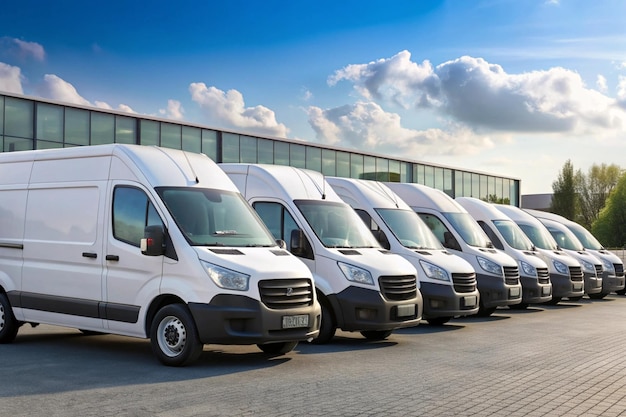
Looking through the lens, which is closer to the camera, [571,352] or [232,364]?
[232,364]

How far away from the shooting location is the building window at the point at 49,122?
43406 mm

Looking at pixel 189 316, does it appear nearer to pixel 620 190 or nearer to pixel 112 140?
pixel 112 140

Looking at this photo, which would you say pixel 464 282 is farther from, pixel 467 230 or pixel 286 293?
pixel 286 293

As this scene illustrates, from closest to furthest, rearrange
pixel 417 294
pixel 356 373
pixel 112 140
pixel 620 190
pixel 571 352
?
pixel 356 373 → pixel 571 352 → pixel 417 294 → pixel 112 140 → pixel 620 190

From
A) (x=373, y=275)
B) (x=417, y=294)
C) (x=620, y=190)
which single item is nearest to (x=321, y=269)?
(x=373, y=275)

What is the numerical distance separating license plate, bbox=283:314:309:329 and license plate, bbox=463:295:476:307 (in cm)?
531

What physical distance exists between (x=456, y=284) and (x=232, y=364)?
5.95 metres

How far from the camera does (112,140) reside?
4650 centimetres

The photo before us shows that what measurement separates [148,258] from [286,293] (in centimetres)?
172

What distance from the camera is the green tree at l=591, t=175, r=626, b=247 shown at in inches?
3305

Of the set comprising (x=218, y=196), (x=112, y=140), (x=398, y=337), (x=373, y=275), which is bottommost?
(x=398, y=337)

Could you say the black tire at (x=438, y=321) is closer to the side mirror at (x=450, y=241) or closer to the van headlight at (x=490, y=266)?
the van headlight at (x=490, y=266)

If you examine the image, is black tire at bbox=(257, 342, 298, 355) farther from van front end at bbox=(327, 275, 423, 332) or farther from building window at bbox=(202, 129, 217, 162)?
building window at bbox=(202, 129, 217, 162)

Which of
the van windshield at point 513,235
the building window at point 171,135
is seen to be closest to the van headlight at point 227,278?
the van windshield at point 513,235
